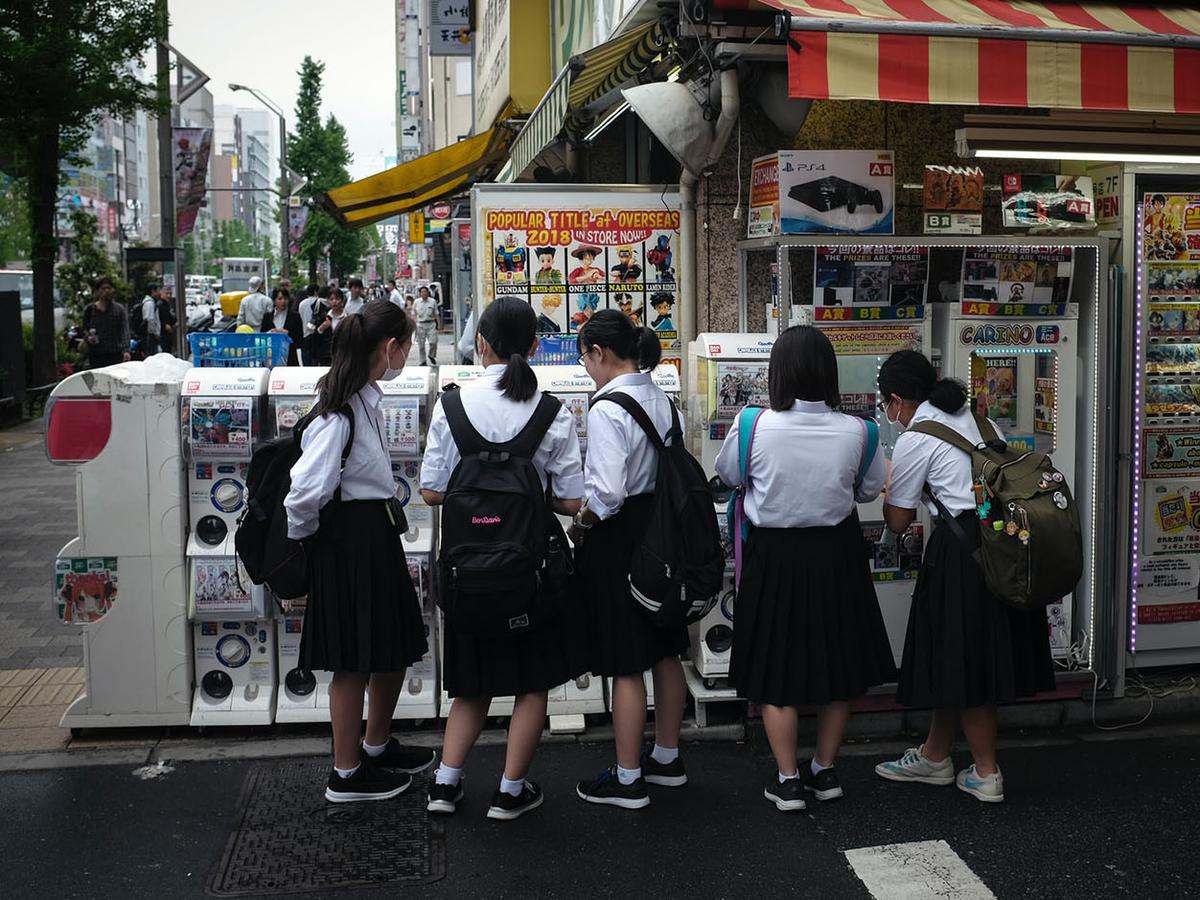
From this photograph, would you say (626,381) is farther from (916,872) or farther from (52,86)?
(52,86)

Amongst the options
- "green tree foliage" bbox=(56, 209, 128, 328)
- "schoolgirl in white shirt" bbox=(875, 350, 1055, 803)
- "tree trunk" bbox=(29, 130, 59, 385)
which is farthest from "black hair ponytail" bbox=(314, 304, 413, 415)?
"green tree foliage" bbox=(56, 209, 128, 328)

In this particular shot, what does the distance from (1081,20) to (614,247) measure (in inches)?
106

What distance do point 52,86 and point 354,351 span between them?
48.5 feet

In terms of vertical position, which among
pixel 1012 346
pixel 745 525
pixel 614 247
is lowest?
pixel 745 525

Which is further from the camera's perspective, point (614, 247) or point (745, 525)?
point (614, 247)

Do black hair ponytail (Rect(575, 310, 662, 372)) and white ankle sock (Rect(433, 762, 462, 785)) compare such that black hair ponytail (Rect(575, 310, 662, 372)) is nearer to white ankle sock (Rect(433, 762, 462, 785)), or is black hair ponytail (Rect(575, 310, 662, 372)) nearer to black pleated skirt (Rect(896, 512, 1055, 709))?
black pleated skirt (Rect(896, 512, 1055, 709))

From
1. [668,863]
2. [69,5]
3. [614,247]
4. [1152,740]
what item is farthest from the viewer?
[69,5]

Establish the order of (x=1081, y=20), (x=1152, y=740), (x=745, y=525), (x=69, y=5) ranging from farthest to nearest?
(x=69, y=5), (x=1152, y=740), (x=1081, y=20), (x=745, y=525)

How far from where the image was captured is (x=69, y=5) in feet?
56.1

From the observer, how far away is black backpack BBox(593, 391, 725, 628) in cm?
429

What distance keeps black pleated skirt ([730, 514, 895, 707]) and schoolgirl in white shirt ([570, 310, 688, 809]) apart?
1.10ft

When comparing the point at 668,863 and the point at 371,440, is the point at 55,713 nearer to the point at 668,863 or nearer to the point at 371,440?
the point at 371,440

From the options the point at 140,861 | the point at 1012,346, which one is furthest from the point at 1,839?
the point at 1012,346

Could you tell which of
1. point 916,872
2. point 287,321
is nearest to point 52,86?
point 287,321
